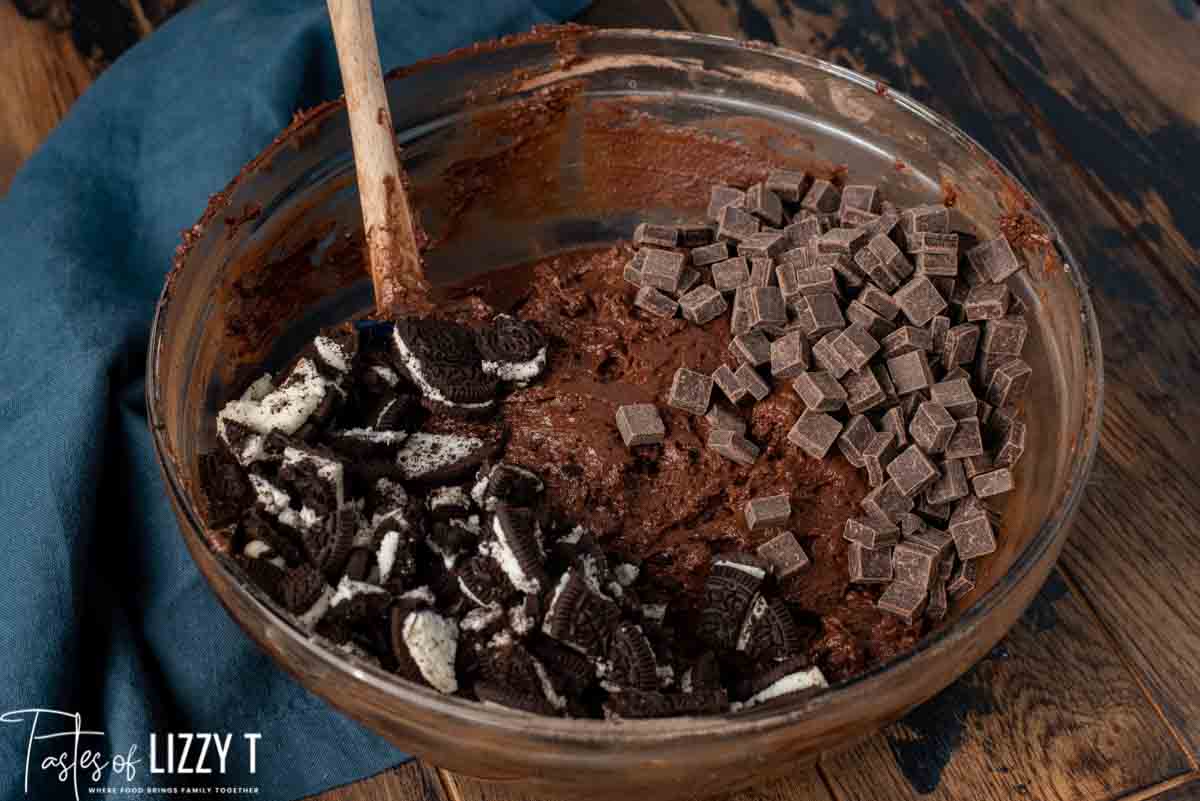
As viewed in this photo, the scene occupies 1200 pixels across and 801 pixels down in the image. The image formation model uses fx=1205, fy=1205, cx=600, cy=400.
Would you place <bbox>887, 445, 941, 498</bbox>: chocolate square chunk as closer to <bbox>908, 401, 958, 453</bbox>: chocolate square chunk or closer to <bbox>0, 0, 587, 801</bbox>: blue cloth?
<bbox>908, 401, 958, 453</bbox>: chocolate square chunk

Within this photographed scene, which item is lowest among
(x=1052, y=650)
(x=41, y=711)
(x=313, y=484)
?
(x=1052, y=650)

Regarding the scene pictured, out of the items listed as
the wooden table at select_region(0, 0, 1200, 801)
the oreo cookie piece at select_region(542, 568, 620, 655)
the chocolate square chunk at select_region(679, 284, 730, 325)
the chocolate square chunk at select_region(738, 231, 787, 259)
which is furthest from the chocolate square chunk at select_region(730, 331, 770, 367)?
the wooden table at select_region(0, 0, 1200, 801)

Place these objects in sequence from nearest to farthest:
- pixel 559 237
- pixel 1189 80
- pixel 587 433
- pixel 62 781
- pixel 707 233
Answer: pixel 62 781
pixel 587 433
pixel 707 233
pixel 559 237
pixel 1189 80

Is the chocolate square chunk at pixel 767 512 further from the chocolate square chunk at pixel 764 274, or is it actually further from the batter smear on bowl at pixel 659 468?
the chocolate square chunk at pixel 764 274

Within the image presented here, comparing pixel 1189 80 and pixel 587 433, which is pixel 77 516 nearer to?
pixel 587 433

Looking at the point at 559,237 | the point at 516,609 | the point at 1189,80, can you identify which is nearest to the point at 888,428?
the point at 516,609

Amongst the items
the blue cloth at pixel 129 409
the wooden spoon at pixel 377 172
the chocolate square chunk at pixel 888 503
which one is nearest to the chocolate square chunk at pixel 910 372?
the chocolate square chunk at pixel 888 503

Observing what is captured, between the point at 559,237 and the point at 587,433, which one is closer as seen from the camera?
the point at 587,433
